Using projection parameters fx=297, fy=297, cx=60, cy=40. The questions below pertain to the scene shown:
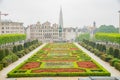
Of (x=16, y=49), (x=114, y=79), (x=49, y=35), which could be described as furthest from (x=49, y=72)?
(x=49, y=35)

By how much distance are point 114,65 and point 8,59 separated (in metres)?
12.4

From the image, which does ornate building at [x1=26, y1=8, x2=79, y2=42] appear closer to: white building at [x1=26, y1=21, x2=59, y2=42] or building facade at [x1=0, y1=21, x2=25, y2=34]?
white building at [x1=26, y1=21, x2=59, y2=42]

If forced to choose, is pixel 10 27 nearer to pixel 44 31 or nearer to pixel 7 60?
pixel 44 31

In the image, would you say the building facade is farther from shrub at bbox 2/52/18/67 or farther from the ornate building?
shrub at bbox 2/52/18/67

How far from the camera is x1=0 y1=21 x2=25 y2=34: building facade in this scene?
114244 millimetres

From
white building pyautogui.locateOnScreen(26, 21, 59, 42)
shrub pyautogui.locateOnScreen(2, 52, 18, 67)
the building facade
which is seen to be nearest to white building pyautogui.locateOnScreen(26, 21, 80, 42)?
white building pyautogui.locateOnScreen(26, 21, 59, 42)

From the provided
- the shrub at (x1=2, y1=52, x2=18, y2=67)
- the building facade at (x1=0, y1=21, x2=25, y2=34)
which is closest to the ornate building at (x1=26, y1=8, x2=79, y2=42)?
the building facade at (x1=0, y1=21, x2=25, y2=34)

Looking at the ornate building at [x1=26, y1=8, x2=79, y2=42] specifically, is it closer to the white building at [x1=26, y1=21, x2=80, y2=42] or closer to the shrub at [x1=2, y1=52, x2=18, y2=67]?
the white building at [x1=26, y1=21, x2=80, y2=42]

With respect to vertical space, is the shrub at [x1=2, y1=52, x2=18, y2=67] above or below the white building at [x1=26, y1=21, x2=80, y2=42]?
below

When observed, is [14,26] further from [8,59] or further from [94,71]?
[94,71]

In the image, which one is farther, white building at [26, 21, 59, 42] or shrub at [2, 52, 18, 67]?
white building at [26, 21, 59, 42]

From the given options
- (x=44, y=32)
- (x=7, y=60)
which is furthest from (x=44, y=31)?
(x=7, y=60)

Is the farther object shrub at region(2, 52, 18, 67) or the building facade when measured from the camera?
the building facade

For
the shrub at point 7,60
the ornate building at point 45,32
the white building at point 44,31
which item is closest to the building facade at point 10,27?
the ornate building at point 45,32
